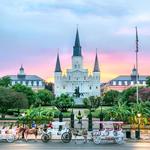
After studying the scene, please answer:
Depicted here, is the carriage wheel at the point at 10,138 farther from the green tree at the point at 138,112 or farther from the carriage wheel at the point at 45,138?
the green tree at the point at 138,112

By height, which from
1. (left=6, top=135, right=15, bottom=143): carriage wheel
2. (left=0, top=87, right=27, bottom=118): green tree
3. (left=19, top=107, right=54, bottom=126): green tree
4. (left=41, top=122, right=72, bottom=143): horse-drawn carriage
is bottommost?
(left=6, top=135, right=15, bottom=143): carriage wheel

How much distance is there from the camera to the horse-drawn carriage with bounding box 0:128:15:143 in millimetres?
39594

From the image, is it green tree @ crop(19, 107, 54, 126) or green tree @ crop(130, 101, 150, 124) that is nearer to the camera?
green tree @ crop(19, 107, 54, 126)

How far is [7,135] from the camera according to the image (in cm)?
3975

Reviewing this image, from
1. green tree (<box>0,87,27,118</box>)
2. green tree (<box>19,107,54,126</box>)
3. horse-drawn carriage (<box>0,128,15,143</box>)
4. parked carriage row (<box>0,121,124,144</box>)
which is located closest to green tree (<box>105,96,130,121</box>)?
green tree (<box>19,107,54,126</box>)

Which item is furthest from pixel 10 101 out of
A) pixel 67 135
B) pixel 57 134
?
pixel 67 135

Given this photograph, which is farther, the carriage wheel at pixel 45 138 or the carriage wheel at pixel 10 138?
the carriage wheel at pixel 45 138

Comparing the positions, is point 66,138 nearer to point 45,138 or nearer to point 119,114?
point 45,138

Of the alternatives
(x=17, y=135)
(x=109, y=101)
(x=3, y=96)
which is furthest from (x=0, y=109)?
(x=109, y=101)

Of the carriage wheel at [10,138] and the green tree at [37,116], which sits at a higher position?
the green tree at [37,116]

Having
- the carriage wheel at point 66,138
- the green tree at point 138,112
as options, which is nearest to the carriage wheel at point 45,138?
the carriage wheel at point 66,138

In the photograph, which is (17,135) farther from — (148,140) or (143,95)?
(143,95)

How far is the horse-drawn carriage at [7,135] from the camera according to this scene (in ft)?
130

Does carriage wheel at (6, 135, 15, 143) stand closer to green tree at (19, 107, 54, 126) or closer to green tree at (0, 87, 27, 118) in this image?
green tree at (19, 107, 54, 126)
